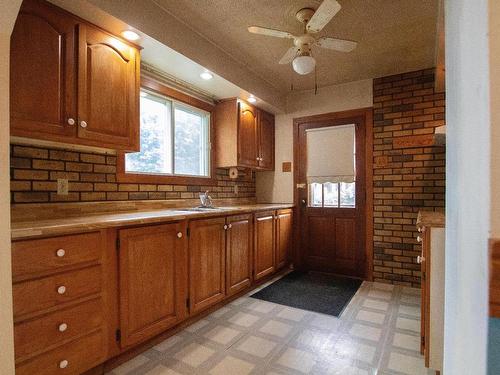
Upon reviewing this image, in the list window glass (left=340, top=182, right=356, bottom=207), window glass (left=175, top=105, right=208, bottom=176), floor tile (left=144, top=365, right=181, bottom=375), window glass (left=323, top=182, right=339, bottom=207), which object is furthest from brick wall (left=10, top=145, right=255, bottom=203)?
window glass (left=340, top=182, right=356, bottom=207)

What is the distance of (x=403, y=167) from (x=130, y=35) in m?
3.04

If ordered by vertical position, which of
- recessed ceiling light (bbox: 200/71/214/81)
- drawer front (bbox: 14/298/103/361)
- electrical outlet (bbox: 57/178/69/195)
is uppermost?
recessed ceiling light (bbox: 200/71/214/81)

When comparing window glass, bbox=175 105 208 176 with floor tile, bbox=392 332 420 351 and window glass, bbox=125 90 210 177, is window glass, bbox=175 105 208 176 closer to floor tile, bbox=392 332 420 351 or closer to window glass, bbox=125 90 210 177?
window glass, bbox=125 90 210 177

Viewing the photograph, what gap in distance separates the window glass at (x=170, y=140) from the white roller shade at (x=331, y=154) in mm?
1446

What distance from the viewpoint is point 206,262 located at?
Result: 7.31 ft

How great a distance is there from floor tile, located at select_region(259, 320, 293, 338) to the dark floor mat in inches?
15.2

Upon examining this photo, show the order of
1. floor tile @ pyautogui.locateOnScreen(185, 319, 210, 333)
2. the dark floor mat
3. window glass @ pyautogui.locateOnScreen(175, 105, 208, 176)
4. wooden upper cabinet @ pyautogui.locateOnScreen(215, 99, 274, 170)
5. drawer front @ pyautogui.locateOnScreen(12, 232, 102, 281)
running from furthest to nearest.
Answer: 1. wooden upper cabinet @ pyautogui.locateOnScreen(215, 99, 274, 170)
2. window glass @ pyautogui.locateOnScreen(175, 105, 208, 176)
3. the dark floor mat
4. floor tile @ pyautogui.locateOnScreen(185, 319, 210, 333)
5. drawer front @ pyautogui.locateOnScreen(12, 232, 102, 281)

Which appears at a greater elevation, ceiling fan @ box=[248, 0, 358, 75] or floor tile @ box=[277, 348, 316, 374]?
ceiling fan @ box=[248, 0, 358, 75]

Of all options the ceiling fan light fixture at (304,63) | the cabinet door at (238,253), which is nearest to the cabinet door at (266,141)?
the cabinet door at (238,253)

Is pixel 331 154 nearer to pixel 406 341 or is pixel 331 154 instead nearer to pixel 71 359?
pixel 406 341

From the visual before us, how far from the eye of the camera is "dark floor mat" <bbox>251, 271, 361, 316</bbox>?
2.53m

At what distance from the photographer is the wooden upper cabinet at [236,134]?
10.4ft

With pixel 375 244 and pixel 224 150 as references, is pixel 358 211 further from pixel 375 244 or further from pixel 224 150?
pixel 224 150

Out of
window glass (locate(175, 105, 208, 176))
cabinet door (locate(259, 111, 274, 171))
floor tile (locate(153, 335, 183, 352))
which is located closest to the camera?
floor tile (locate(153, 335, 183, 352))
